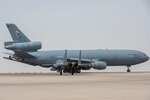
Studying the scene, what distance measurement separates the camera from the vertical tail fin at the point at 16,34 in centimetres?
8194

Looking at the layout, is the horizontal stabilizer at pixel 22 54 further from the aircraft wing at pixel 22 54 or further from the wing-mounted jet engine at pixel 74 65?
the wing-mounted jet engine at pixel 74 65

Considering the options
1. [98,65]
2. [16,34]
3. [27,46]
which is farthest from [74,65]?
[16,34]

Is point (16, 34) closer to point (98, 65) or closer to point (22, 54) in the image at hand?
point (22, 54)

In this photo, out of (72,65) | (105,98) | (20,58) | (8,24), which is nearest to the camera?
(105,98)

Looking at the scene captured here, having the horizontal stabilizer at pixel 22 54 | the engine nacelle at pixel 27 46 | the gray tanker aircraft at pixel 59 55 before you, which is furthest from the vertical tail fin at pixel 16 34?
the horizontal stabilizer at pixel 22 54

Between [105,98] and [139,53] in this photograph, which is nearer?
[105,98]

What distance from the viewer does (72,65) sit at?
202ft

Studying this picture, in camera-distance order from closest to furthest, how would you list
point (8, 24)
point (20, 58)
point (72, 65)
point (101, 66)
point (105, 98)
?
point (105, 98)
point (72, 65)
point (101, 66)
point (20, 58)
point (8, 24)

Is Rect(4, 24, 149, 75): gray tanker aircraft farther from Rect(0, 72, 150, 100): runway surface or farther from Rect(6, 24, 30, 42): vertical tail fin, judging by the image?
Rect(0, 72, 150, 100): runway surface

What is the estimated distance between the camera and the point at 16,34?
82.3 meters

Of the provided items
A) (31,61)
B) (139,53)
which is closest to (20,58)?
(31,61)

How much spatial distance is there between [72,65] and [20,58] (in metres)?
19.6

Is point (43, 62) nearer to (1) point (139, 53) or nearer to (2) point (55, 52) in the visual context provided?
(2) point (55, 52)

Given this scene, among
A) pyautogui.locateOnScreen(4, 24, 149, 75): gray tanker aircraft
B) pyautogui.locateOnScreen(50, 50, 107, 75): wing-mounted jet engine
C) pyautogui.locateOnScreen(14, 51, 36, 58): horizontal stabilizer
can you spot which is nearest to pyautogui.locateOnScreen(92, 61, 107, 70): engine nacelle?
pyautogui.locateOnScreen(50, 50, 107, 75): wing-mounted jet engine
